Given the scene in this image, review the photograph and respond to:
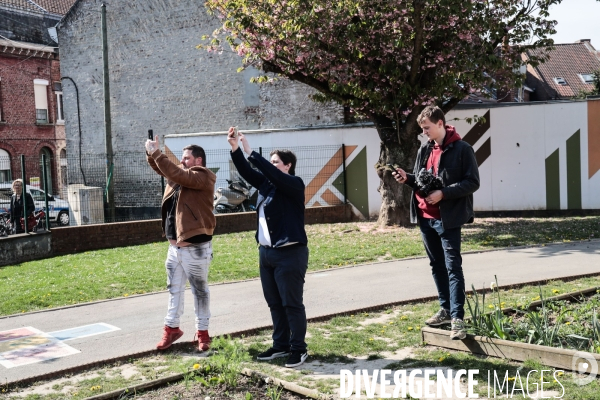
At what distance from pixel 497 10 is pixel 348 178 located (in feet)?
22.7

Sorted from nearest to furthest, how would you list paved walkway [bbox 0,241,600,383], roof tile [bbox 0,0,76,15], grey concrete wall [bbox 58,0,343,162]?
paved walkway [bbox 0,241,600,383]
grey concrete wall [bbox 58,0,343,162]
roof tile [bbox 0,0,76,15]

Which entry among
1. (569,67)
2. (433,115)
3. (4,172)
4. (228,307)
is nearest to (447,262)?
(433,115)

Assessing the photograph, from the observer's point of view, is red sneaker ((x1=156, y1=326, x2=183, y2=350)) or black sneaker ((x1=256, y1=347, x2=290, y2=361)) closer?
black sneaker ((x1=256, y1=347, x2=290, y2=361))

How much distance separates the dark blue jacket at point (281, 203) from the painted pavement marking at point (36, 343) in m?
2.48

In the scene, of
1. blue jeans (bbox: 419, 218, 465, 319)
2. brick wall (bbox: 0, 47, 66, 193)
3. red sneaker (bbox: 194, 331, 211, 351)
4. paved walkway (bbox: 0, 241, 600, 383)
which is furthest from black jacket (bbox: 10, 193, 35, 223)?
brick wall (bbox: 0, 47, 66, 193)

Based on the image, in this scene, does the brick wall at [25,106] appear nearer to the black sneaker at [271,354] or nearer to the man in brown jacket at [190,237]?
the man in brown jacket at [190,237]

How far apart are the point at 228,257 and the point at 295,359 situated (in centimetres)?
707

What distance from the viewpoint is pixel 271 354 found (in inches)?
231

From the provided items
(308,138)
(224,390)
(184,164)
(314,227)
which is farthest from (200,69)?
(224,390)

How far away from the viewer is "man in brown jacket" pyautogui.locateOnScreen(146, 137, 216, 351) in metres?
6.26

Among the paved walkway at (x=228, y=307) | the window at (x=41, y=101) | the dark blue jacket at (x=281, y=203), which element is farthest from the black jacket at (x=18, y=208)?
the window at (x=41, y=101)

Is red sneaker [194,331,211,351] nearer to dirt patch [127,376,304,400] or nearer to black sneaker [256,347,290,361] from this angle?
black sneaker [256,347,290,361]

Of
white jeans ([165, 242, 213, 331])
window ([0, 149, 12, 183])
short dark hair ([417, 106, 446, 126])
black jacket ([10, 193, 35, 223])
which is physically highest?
short dark hair ([417, 106, 446, 126])

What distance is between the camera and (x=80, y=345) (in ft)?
22.0
